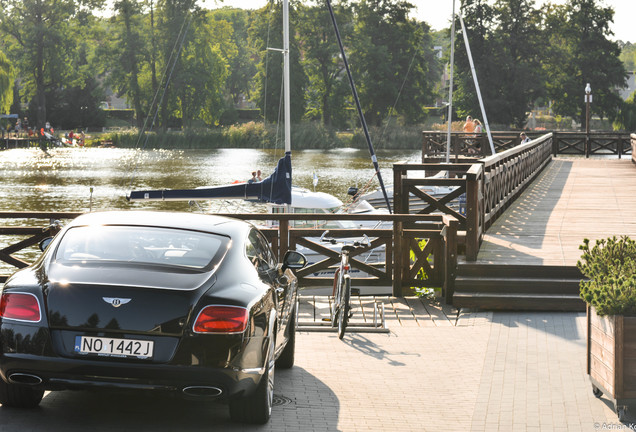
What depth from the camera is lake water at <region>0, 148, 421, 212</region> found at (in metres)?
48.0

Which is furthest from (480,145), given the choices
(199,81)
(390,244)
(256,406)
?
(199,81)

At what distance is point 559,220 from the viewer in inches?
725

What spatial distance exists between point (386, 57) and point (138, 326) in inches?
3767

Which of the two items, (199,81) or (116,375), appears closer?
(116,375)

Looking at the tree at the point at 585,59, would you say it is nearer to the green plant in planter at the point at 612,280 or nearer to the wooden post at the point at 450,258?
the wooden post at the point at 450,258

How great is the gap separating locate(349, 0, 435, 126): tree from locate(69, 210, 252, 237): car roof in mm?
92289

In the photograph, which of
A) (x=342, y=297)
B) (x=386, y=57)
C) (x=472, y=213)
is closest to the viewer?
(x=342, y=297)

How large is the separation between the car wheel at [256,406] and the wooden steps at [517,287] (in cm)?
603

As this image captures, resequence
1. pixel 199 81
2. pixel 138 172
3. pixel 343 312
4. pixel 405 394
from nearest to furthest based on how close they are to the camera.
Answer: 1. pixel 405 394
2. pixel 343 312
3. pixel 138 172
4. pixel 199 81

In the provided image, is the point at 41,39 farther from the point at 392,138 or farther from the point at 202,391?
the point at 202,391

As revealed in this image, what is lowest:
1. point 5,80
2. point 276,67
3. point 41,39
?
point 5,80

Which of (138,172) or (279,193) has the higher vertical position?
(279,193)

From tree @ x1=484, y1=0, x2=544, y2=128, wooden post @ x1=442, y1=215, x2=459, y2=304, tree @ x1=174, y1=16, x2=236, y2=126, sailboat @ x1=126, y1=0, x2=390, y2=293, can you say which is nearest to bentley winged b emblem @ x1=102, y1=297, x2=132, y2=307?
wooden post @ x1=442, y1=215, x2=459, y2=304

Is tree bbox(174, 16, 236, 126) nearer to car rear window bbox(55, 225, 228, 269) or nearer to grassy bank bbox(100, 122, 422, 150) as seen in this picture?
grassy bank bbox(100, 122, 422, 150)
